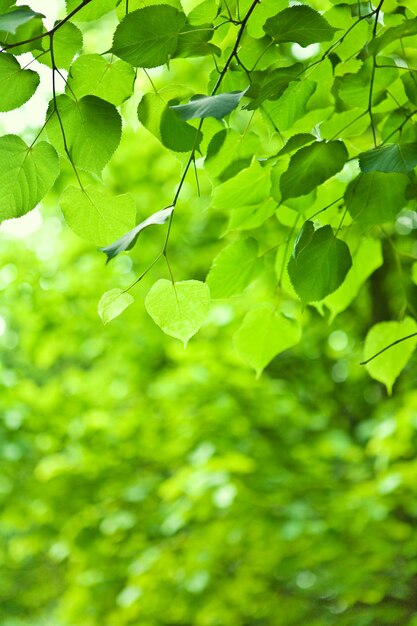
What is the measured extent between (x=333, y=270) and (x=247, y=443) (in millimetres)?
2196

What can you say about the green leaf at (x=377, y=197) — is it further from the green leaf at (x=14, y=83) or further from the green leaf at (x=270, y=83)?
the green leaf at (x=14, y=83)

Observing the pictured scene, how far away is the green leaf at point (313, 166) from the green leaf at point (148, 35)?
122 mm

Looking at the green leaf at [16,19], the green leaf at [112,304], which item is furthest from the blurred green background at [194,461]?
the green leaf at [16,19]

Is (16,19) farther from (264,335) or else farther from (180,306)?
(264,335)

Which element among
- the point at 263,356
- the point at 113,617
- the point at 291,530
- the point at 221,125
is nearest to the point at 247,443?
the point at 291,530

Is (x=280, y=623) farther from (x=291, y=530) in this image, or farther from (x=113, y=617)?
(x=291, y=530)

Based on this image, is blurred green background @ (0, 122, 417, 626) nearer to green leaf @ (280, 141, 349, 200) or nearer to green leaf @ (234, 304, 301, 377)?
green leaf @ (234, 304, 301, 377)

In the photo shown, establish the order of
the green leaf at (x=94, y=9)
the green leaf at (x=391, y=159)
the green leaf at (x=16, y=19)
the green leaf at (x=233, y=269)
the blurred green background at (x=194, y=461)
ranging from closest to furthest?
1. the green leaf at (x=16, y=19)
2. the green leaf at (x=391, y=159)
3. the green leaf at (x=94, y=9)
4. the green leaf at (x=233, y=269)
5. the blurred green background at (x=194, y=461)

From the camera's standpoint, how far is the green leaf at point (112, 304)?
54 centimetres

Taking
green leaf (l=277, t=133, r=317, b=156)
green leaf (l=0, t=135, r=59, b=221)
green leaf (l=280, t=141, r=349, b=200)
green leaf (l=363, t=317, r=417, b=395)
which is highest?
green leaf (l=0, t=135, r=59, b=221)

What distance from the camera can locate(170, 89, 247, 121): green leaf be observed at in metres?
0.45

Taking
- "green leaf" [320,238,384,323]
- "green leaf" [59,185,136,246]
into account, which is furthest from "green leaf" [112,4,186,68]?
"green leaf" [320,238,384,323]

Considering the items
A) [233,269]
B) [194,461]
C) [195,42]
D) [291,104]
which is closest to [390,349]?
[233,269]

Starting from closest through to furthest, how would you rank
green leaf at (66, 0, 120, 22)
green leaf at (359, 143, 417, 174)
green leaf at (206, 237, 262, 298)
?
green leaf at (359, 143, 417, 174)
green leaf at (66, 0, 120, 22)
green leaf at (206, 237, 262, 298)
